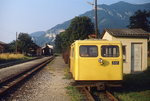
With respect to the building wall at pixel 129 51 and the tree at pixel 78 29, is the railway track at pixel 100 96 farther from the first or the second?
the tree at pixel 78 29

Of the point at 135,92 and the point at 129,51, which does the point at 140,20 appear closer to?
the point at 129,51

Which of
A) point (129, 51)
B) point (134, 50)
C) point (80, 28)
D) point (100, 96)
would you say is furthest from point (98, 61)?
point (80, 28)

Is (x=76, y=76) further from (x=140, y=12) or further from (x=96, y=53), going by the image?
(x=140, y=12)

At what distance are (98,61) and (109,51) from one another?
2.16ft

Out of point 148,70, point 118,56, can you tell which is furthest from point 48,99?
point 148,70

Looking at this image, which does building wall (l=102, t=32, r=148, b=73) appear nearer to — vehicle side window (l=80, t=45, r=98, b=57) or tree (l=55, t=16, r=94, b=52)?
vehicle side window (l=80, t=45, r=98, b=57)

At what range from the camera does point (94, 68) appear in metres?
10.2

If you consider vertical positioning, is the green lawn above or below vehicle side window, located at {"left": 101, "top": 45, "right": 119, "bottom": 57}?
below

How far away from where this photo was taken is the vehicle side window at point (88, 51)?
1047 cm

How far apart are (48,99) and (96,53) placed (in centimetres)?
270

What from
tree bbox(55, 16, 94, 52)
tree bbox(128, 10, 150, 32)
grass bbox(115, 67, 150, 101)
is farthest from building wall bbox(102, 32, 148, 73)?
tree bbox(128, 10, 150, 32)

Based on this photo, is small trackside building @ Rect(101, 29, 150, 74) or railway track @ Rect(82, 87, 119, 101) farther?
small trackside building @ Rect(101, 29, 150, 74)

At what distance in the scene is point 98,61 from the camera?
10289mm

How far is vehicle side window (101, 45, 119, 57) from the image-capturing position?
1051cm
